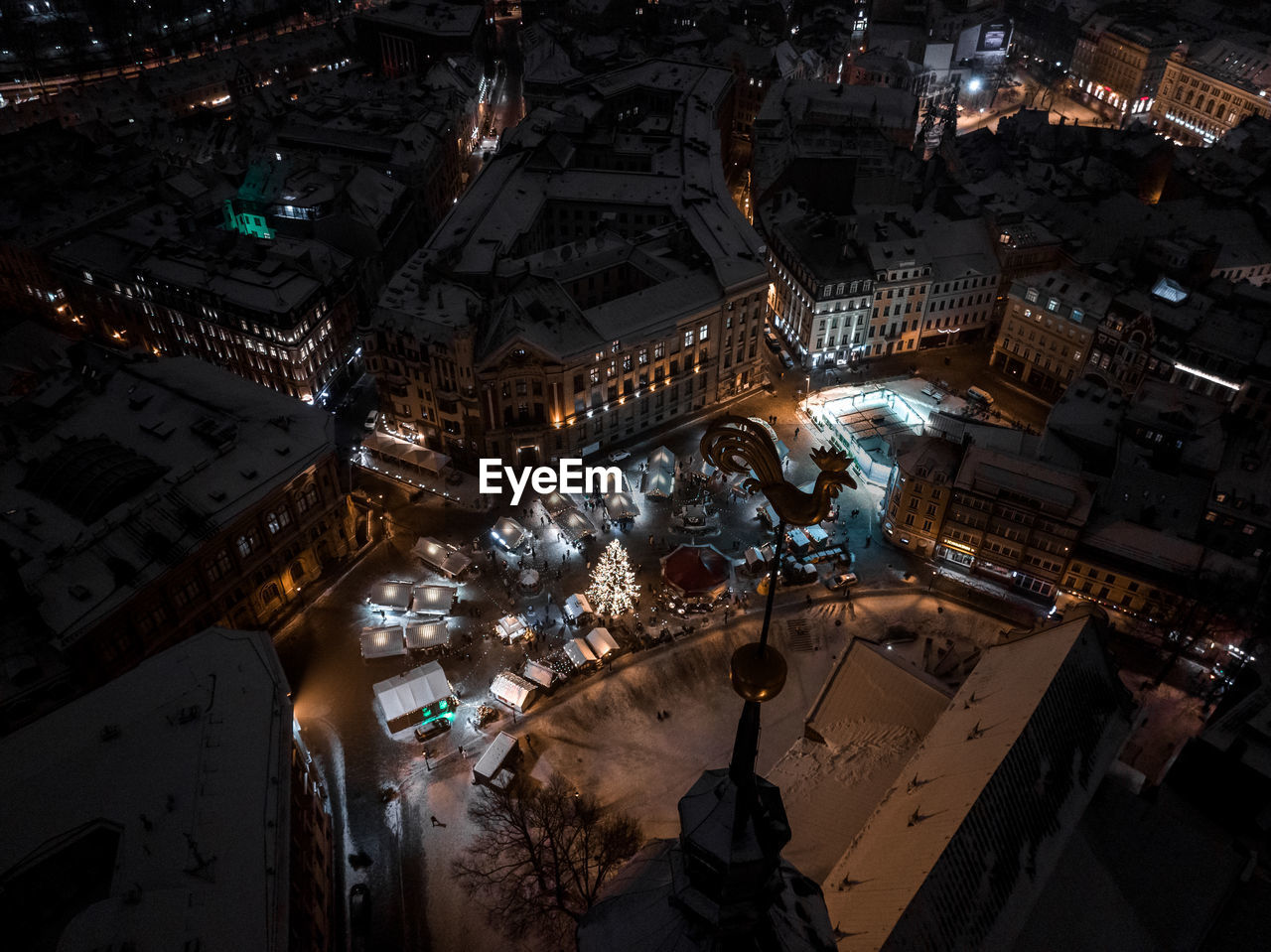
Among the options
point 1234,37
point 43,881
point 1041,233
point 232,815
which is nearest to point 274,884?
point 232,815

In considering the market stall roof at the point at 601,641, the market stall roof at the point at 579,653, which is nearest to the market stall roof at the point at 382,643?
the market stall roof at the point at 579,653

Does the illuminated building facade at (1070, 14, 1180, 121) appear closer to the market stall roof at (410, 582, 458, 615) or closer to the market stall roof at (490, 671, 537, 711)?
the market stall roof at (410, 582, 458, 615)

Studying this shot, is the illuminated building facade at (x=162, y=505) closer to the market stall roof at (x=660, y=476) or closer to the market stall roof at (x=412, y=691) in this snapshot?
the market stall roof at (x=412, y=691)

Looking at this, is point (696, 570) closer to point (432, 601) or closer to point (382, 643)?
point (432, 601)

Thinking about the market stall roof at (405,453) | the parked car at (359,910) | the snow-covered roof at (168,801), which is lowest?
the parked car at (359,910)

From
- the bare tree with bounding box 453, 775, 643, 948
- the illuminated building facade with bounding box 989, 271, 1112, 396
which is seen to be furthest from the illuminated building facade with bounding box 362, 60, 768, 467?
the bare tree with bounding box 453, 775, 643, 948

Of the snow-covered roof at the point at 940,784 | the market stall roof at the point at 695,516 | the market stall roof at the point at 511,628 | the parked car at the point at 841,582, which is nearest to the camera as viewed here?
the snow-covered roof at the point at 940,784
